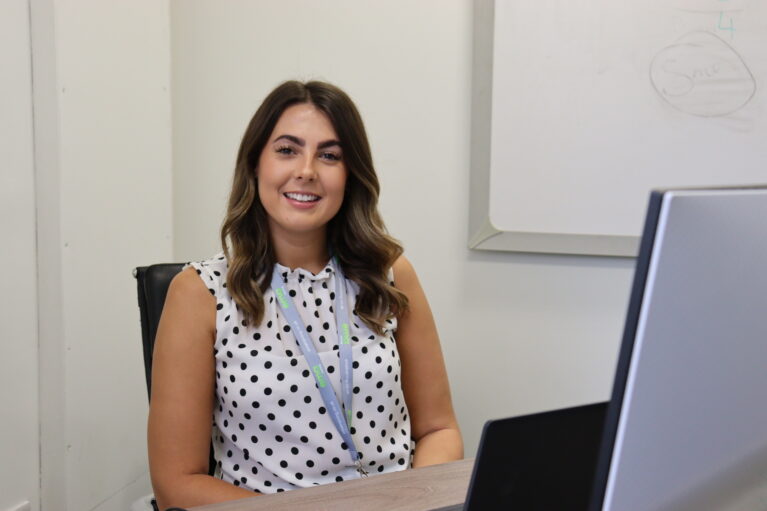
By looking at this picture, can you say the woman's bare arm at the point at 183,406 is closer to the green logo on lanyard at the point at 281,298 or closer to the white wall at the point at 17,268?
the green logo on lanyard at the point at 281,298

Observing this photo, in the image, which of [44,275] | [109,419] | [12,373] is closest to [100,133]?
[44,275]

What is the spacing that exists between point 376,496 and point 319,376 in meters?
0.44

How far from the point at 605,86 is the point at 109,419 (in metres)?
1.79

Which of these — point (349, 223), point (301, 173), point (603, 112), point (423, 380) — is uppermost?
point (603, 112)

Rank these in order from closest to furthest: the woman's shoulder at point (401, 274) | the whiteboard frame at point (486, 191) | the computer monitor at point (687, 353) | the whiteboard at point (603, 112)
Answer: the computer monitor at point (687, 353) < the woman's shoulder at point (401, 274) < the whiteboard at point (603, 112) < the whiteboard frame at point (486, 191)

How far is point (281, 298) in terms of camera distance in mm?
1533

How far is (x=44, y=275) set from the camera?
1972mm

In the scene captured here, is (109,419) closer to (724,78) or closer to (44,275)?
(44,275)

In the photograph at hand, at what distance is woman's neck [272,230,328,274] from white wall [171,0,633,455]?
0.73 metres

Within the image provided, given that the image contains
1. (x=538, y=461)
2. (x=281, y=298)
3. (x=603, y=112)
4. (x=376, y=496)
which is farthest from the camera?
(x=603, y=112)

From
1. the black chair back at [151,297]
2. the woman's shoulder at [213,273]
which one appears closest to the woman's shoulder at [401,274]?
the woman's shoulder at [213,273]

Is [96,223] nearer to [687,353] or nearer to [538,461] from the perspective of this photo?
[538,461]

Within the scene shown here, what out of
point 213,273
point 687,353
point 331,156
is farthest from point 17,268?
point 687,353

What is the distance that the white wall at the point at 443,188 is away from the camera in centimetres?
220
